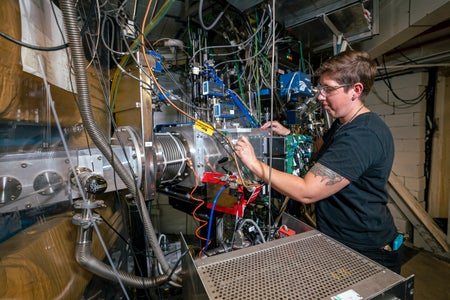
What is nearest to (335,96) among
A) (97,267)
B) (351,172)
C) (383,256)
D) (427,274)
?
(351,172)

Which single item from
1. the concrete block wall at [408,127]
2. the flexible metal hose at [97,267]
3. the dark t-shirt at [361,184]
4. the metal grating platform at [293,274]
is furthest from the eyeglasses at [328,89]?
the concrete block wall at [408,127]

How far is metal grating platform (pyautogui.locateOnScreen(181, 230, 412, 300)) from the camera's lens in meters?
0.48

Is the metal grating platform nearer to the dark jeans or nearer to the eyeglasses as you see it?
the dark jeans

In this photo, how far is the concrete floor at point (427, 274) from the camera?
2.05 metres

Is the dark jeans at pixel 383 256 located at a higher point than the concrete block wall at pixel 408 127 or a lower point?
lower

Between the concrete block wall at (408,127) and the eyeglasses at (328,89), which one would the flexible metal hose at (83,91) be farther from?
the concrete block wall at (408,127)

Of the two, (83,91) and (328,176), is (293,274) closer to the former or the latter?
(328,176)

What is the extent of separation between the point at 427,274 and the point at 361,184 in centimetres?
251

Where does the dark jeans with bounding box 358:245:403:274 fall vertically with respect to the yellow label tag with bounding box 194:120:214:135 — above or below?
below

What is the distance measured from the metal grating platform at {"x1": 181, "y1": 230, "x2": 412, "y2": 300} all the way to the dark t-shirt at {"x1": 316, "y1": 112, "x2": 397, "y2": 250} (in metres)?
0.38

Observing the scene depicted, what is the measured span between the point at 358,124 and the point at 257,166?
0.50 meters

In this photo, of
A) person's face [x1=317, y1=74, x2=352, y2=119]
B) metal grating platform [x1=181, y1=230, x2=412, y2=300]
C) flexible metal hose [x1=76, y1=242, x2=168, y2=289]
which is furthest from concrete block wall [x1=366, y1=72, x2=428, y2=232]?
flexible metal hose [x1=76, y1=242, x2=168, y2=289]

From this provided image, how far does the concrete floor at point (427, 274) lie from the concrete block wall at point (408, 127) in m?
0.42

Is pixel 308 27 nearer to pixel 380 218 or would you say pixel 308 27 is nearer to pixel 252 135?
pixel 252 135
